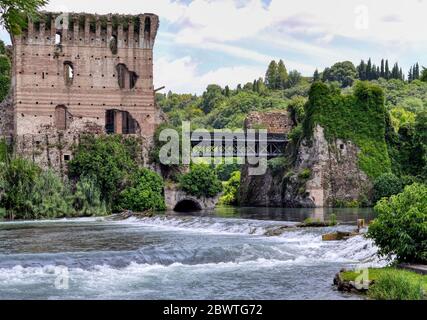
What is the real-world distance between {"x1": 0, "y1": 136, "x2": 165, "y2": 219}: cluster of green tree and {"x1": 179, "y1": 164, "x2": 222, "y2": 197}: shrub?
188cm

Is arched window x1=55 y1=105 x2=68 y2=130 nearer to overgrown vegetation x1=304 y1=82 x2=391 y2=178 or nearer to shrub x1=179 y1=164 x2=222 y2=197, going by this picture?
shrub x1=179 y1=164 x2=222 y2=197

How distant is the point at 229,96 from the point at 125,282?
340ft

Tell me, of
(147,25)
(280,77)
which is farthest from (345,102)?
(280,77)

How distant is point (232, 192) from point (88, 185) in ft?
76.6

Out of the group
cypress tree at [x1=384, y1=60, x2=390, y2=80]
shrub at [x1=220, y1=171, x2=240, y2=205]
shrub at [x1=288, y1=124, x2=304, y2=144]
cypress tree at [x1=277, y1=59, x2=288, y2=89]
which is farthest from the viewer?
cypress tree at [x1=277, y1=59, x2=288, y2=89]

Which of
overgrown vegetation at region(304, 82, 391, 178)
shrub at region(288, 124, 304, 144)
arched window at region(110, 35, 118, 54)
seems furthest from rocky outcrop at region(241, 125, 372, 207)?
arched window at region(110, 35, 118, 54)

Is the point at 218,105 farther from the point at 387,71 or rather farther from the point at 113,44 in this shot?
the point at 113,44

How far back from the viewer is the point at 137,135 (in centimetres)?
5975

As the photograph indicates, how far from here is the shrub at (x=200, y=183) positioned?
56.8m

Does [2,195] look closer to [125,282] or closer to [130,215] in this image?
[130,215]

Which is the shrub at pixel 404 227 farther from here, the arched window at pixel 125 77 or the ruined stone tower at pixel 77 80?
the arched window at pixel 125 77

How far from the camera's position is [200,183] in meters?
56.9

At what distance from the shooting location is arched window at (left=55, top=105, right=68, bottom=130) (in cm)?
5934

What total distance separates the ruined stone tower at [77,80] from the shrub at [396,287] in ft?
139
